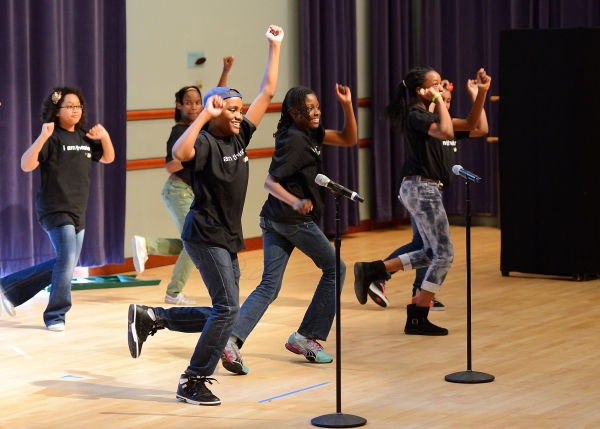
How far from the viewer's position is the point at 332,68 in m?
9.09

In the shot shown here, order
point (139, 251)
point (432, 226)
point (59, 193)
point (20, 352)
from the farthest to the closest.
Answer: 1. point (139, 251)
2. point (59, 193)
3. point (432, 226)
4. point (20, 352)

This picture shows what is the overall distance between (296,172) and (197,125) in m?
0.91

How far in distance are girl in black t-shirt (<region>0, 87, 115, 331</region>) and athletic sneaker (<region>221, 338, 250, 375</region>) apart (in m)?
1.44

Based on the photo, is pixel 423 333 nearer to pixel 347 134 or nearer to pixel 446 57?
pixel 347 134

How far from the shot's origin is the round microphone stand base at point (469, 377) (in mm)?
4480

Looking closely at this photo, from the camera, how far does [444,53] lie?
10.0m

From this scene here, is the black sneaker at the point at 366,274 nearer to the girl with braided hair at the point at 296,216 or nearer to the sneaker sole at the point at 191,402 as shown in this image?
the girl with braided hair at the point at 296,216

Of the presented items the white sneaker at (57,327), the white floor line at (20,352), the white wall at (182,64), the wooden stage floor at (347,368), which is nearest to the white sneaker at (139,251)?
the wooden stage floor at (347,368)

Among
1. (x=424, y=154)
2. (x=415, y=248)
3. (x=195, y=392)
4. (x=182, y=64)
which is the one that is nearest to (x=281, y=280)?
(x=195, y=392)

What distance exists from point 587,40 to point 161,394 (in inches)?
153

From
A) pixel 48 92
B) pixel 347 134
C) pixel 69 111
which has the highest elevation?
pixel 48 92

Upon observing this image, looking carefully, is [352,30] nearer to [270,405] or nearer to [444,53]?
[444,53]

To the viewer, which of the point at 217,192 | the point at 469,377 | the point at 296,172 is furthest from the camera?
the point at 296,172

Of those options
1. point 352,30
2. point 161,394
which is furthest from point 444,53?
point 161,394
